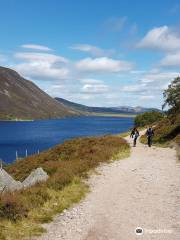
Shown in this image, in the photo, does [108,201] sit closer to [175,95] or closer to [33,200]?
[33,200]

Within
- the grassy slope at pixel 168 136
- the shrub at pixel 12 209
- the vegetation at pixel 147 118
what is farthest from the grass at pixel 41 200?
the vegetation at pixel 147 118

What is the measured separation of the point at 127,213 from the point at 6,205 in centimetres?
452

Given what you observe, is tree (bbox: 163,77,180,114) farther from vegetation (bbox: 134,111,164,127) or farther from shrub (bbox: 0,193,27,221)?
vegetation (bbox: 134,111,164,127)

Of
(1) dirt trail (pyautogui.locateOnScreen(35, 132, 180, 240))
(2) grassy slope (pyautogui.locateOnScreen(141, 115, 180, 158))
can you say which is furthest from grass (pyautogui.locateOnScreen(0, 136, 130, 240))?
(2) grassy slope (pyautogui.locateOnScreen(141, 115, 180, 158))

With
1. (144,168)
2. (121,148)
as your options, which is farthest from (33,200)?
(121,148)

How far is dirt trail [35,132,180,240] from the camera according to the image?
12.4 m

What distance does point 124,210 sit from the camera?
1522 cm

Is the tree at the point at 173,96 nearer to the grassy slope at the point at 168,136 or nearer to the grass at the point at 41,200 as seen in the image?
the grassy slope at the point at 168,136

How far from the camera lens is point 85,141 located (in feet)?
142

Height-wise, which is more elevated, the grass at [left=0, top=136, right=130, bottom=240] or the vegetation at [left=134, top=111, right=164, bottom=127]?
the vegetation at [left=134, top=111, right=164, bottom=127]

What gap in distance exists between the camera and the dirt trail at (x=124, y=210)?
12.4m

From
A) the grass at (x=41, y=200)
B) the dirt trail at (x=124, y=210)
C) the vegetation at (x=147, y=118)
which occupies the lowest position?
the dirt trail at (x=124, y=210)

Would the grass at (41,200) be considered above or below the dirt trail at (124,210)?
above

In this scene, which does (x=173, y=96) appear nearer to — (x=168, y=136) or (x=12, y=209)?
(x=168, y=136)
